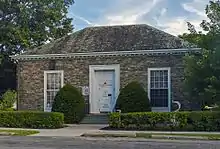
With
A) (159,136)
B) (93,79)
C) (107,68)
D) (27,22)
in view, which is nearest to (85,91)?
(93,79)

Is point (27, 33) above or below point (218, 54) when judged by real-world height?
above

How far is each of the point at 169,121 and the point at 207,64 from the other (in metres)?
3.20

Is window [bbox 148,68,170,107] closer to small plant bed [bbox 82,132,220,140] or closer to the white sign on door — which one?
the white sign on door

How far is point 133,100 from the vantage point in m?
23.6

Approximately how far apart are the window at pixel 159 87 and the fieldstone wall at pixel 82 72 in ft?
0.94

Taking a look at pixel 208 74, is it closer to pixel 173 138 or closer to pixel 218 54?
pixel 218 54

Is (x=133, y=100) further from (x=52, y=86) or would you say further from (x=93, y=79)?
(x=52, y=86)

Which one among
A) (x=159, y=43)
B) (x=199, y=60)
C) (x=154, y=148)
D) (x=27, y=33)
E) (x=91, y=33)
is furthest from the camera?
(x=27, y=33)

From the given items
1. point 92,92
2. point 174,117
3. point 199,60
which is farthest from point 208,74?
point 92,92

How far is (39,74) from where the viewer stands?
88.0 feet

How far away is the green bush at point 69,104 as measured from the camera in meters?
24.1

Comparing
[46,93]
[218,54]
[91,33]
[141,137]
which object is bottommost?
[141,137]

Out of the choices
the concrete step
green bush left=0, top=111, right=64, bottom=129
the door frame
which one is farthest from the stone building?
green bush left=0, top=111, right=64, bottom=129

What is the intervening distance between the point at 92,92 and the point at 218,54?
9.06 meters
